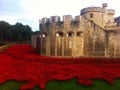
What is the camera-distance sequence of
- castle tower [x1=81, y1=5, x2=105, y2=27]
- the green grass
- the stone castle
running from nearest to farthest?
the green grass
the stone castle
castle tower [x1=81, y1=5, x2=105, y2=27]

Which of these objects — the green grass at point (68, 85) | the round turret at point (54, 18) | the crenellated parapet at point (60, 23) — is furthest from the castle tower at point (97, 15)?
the green grass at point (68, 85)

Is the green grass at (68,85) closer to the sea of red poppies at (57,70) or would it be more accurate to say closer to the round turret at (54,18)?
the sea of red poppies at (57,70)

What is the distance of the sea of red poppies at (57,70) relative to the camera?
19.7 metres

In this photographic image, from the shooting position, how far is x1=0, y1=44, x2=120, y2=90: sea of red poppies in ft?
64.5

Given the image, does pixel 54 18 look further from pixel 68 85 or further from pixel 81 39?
pixel 68 85

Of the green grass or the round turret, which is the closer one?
the green grass

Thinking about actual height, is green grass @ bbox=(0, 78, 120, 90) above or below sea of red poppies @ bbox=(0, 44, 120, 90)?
below

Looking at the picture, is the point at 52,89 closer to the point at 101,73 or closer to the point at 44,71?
the point at 44,71

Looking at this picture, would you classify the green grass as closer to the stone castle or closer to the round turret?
the stone castle

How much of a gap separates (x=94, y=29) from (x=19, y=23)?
144 feet

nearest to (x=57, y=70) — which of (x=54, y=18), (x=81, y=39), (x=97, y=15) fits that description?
(x=81, y=39)

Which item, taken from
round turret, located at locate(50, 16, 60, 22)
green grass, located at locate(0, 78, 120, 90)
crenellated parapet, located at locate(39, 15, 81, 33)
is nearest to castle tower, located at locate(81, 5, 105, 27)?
crenellated parapet, located at locate(39, 15, 81, 33)

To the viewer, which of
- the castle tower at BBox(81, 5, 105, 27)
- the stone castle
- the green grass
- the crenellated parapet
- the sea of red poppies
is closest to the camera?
the green grass

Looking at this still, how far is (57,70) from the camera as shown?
21594 mm
